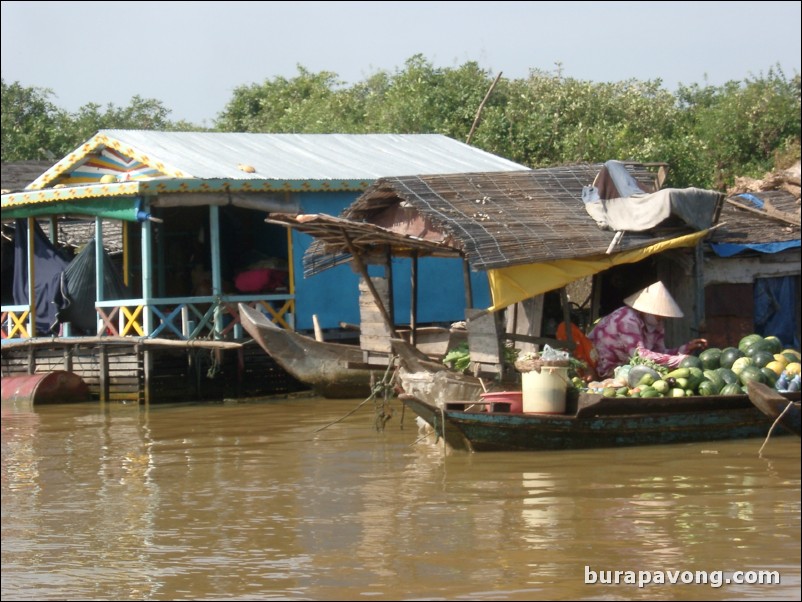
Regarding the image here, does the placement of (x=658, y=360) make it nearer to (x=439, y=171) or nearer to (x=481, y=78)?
(x=439, y=171)

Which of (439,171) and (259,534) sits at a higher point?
(439,171)

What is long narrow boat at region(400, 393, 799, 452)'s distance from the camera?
9.92 meters

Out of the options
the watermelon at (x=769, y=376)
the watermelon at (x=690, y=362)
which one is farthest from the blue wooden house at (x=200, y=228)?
the watermelon at (x=769, y=376)

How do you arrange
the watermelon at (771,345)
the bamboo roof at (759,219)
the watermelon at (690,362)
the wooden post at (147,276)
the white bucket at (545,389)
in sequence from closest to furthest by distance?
the white bucket at (545,389) < the watermelon at (690,362) < the watermelon at (771,345) < the bamboo roof at (759,219) < the wooden post at (147,276)

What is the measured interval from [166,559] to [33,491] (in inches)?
109

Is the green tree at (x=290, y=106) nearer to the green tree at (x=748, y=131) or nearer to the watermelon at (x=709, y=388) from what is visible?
the green tree at (x=748, y=131)

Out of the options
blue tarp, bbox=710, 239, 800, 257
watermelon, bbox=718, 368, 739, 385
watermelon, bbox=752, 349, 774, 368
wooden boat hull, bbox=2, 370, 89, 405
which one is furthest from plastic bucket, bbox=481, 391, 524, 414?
wooden boat hull, bbox=2, 370, 89, 405

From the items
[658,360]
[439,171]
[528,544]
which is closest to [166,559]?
[528,544]

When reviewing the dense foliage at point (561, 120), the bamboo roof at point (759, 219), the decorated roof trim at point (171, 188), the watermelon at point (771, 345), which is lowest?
the watermelon at point (771, 345)

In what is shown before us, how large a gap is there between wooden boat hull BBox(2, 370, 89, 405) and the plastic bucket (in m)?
7.39

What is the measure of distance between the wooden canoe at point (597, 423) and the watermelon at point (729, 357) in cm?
62

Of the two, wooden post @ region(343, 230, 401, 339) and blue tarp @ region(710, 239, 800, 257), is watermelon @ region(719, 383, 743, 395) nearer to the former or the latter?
wooden post @ region(343, 230, 401, 339)

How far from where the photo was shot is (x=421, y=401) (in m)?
9.95

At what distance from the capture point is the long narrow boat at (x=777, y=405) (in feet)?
31.6
